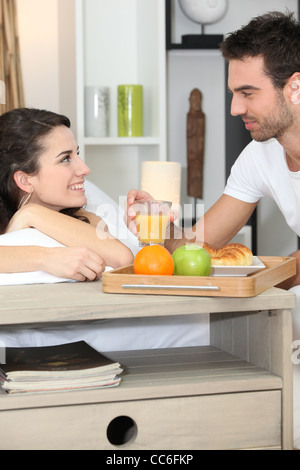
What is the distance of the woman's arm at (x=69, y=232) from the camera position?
180cm

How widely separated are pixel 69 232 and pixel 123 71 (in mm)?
2031

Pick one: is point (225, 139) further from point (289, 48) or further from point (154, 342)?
point (154, 342)

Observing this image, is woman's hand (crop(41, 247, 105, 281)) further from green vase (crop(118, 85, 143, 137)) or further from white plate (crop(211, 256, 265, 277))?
green vase (crop(118, 85, 143, 137))

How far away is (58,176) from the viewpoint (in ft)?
6.66

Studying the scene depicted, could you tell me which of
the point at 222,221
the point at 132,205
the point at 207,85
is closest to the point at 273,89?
the point at 222,221

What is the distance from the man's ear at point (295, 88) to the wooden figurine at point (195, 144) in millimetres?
1531

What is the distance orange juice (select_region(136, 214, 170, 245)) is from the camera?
1.84m

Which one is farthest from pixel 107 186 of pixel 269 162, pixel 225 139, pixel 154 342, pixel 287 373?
pixel 287 373

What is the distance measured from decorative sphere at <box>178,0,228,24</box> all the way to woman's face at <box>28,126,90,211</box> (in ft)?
6.26

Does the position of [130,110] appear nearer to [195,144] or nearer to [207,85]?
[195,144]

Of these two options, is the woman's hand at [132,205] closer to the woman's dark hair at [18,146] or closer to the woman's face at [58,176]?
the woman's face at [58,176]

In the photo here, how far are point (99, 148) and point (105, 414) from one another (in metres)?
2.40

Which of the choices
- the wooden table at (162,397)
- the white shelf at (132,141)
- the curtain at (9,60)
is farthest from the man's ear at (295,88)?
the curtain at (9,60)
